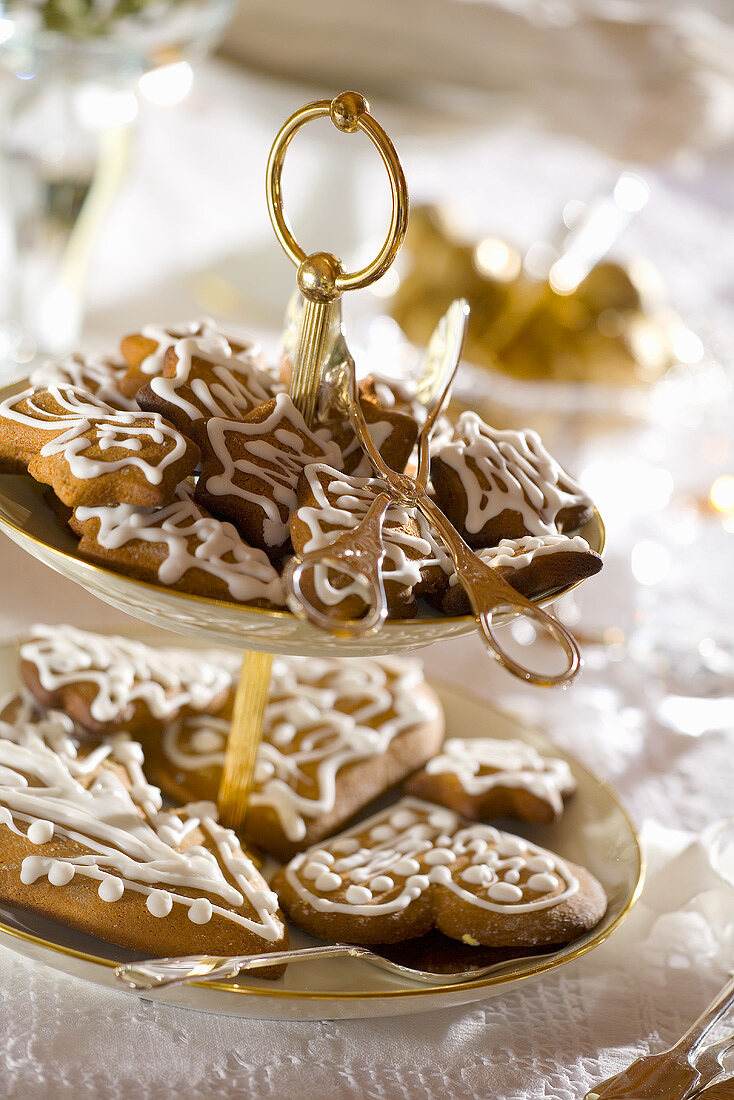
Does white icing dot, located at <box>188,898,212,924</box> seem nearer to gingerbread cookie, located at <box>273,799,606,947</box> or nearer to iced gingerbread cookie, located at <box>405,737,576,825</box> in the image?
gingerbread cookie, located at <box>273,799,606,947</box>

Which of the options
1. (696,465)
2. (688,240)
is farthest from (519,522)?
(688,240)

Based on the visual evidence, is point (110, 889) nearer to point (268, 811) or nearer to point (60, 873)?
point (60, 873)

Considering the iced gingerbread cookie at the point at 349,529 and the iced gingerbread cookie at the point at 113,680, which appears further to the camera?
the iced gingerbread cookie at the point at 113,680

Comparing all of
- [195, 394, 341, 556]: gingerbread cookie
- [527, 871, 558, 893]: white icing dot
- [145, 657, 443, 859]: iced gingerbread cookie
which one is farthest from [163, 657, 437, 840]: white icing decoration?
[195, 394, 341, 556]: gingerbread cookie

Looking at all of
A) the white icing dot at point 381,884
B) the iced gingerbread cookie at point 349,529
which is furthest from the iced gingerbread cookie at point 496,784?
the iced gingerbread cookie at point 349,529

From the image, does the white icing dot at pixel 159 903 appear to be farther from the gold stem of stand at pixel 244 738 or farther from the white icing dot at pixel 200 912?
the gold stem of stand at pixel 244 738

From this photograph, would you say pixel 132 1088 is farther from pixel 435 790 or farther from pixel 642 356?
pixel 642 356
